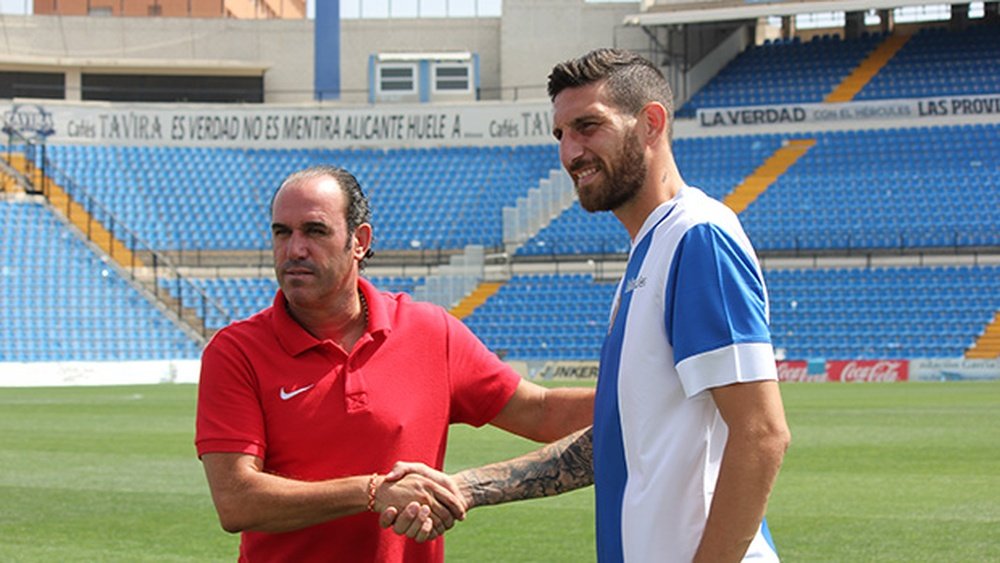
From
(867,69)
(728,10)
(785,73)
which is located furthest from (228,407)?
(785,73)

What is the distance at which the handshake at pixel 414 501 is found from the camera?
3514 millimetres

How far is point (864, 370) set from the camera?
1332 inches

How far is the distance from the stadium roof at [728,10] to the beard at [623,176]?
41.1m

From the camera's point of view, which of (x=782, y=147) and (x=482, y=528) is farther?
(x=782, y=147)

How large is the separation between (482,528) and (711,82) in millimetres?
37865

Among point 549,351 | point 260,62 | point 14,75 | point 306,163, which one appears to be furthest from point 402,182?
point 14,75

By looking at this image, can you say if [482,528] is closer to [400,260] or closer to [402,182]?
[400,260]

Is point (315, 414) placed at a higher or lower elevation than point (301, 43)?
lower

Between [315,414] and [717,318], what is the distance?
50.3 inches

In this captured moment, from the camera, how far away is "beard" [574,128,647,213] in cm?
321

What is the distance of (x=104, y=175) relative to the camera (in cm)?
4275

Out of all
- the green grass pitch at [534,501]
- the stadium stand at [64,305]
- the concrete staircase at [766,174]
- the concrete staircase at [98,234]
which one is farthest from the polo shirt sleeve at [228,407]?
the concrete staircase at [766,174]

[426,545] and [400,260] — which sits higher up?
[426,545]

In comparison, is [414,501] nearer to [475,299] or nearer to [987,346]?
[987,346]
